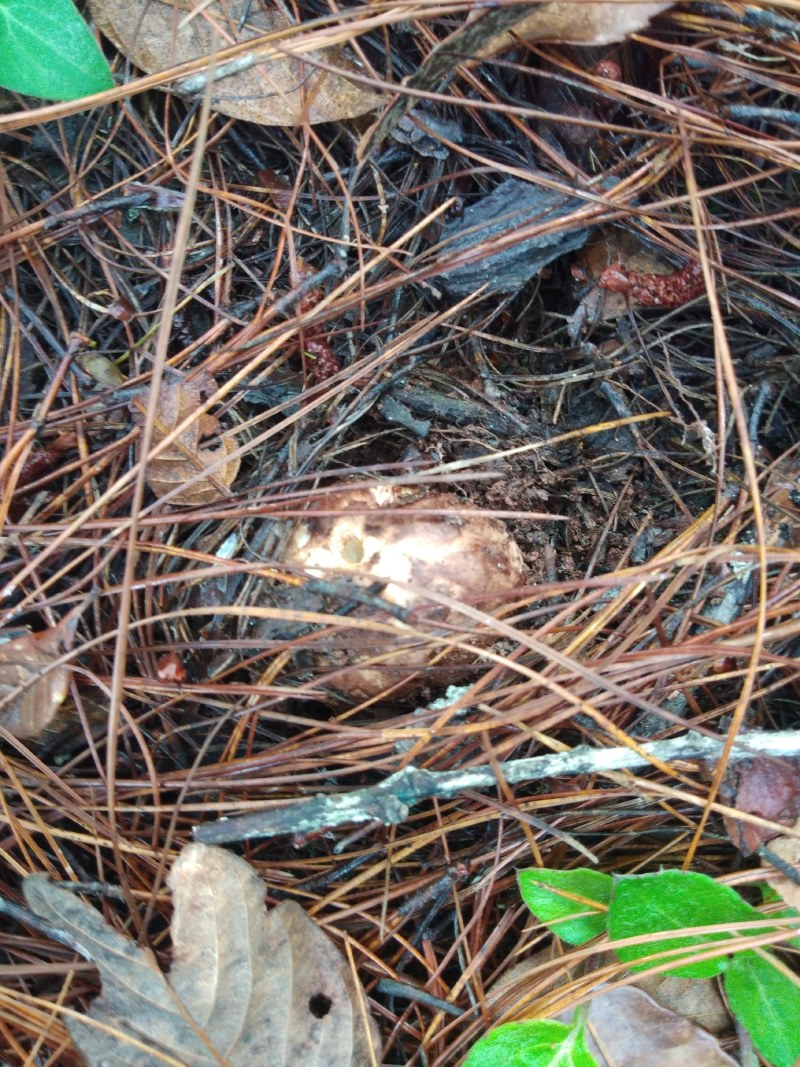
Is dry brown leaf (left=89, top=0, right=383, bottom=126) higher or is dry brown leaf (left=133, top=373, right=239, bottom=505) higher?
dry brown leaf (left=89, top=0, right=383, bottom=126)

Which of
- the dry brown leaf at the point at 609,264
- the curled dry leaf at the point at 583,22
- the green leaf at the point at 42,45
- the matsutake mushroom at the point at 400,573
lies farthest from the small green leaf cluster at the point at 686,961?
the green leaf at the point at 42,45

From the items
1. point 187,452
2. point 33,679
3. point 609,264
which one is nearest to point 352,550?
point 187,452

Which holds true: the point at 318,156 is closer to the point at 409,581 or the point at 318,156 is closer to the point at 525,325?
the point at 525,325

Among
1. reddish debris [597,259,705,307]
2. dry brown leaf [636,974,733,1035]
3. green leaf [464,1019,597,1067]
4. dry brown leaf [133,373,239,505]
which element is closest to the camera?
green leaf [464,1019,597,1067]

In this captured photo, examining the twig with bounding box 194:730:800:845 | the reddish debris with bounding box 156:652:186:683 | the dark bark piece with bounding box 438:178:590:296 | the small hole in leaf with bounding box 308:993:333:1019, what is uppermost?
the dark bark piece with bounding box 438:178:590:296

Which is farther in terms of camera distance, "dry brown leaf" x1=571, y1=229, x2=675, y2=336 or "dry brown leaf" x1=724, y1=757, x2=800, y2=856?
"dry brown leaf" x1=571, y1=229, x2=675, y2=336

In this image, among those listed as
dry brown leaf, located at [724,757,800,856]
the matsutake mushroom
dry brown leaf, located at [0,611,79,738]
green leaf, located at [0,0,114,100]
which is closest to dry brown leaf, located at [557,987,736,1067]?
dry brown leaf, located at [724,757,800,856]

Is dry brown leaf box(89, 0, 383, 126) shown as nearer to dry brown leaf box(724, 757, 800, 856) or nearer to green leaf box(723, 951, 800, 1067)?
dry brown leaf box(724, 757, 800, 856)

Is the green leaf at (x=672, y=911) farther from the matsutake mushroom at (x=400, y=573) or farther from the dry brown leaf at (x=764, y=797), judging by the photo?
the matsutake mushroom at (x=400, y=573)
